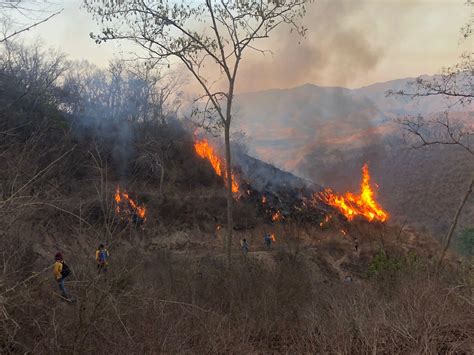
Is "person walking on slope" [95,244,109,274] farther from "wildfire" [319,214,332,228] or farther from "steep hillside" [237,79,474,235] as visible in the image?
"wildfire" [319,214,332,228]

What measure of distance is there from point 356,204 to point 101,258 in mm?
39740

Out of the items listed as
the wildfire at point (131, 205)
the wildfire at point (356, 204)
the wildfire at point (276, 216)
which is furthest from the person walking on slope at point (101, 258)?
the wildfire at point (356, 204)

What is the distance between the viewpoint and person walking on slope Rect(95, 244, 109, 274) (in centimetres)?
537

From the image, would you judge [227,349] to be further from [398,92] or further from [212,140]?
[212,140]

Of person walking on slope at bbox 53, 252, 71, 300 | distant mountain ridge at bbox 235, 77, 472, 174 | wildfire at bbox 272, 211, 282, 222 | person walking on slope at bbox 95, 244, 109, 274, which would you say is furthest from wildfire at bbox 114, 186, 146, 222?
distant mountain ridge at bbox 235, 77, 472, 174

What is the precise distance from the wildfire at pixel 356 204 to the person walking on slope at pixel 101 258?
35.5 metres

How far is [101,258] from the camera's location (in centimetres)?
562

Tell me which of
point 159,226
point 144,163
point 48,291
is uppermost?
point 144,163

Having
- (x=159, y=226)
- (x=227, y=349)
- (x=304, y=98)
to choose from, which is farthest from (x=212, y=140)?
(x=304, y=98)

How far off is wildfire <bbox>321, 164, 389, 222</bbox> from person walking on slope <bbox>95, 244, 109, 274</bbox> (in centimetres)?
3548

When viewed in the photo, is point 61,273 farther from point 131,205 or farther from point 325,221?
point 325,221

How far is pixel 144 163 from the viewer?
3609 cm

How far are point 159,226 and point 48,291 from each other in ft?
83.0

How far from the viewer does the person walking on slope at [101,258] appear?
17.6 feet
